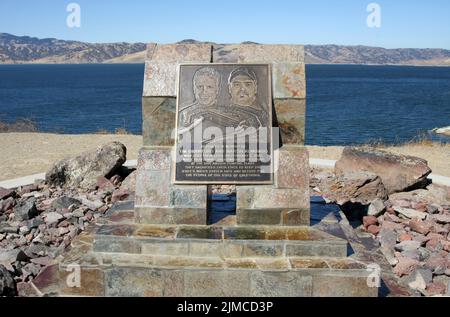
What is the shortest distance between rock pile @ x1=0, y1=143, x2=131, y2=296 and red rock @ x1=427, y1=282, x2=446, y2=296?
14.3ft

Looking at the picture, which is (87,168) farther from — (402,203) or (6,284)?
(402,203)

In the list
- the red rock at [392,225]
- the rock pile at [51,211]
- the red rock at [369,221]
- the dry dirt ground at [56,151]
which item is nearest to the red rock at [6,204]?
the rock pile at [51,211]

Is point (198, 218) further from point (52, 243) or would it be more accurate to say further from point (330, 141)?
point (330, 141)

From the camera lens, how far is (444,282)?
18.3 feet

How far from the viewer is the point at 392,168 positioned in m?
9.09

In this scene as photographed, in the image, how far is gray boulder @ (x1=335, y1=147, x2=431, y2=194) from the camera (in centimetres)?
892

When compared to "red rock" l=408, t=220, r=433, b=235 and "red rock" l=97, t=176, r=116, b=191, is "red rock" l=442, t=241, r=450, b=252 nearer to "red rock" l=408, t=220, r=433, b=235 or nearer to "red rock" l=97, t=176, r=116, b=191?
"red rock" l=408, t=220, r=433, b=235

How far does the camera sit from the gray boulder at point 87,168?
9211 millimetres

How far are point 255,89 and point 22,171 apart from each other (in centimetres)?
697

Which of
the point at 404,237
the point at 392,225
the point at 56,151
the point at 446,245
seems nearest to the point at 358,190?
the point at 392,225

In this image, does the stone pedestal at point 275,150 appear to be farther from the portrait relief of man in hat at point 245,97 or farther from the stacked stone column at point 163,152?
the portrait relief of man in hat at point 245,97

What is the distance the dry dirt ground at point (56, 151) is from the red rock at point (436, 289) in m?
6.01

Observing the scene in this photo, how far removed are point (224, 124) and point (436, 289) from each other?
2.95 metres

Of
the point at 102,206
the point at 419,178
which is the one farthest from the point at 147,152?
the point at 419,178
